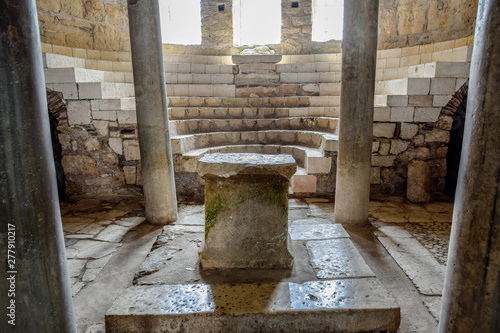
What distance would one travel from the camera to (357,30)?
3.47 meters

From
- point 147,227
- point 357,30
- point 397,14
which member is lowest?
point 147,227

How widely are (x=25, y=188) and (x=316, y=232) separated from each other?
278 cm

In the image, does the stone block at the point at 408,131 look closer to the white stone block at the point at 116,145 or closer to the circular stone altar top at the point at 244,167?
the circular stone altar top at the point at 244,167

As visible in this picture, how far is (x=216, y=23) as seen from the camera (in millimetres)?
8594

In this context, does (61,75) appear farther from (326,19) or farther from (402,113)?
(326,19)

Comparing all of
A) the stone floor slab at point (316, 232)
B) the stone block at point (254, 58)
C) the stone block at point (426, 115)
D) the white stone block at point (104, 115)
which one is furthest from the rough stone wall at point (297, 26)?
the stone floor slab at point (316, 232)

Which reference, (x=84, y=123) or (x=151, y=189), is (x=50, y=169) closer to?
(x=151, y=189)

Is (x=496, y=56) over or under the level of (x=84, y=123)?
over

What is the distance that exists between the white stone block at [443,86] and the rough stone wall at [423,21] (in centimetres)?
247

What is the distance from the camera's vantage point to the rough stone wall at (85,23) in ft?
21.4

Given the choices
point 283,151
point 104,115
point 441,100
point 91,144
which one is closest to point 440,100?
point 441,100

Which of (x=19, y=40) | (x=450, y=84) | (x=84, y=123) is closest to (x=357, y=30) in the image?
(x=450, y=84)

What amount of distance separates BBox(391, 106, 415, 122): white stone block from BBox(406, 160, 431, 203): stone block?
2.33 feet

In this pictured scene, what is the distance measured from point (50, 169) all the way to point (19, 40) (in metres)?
0.56
